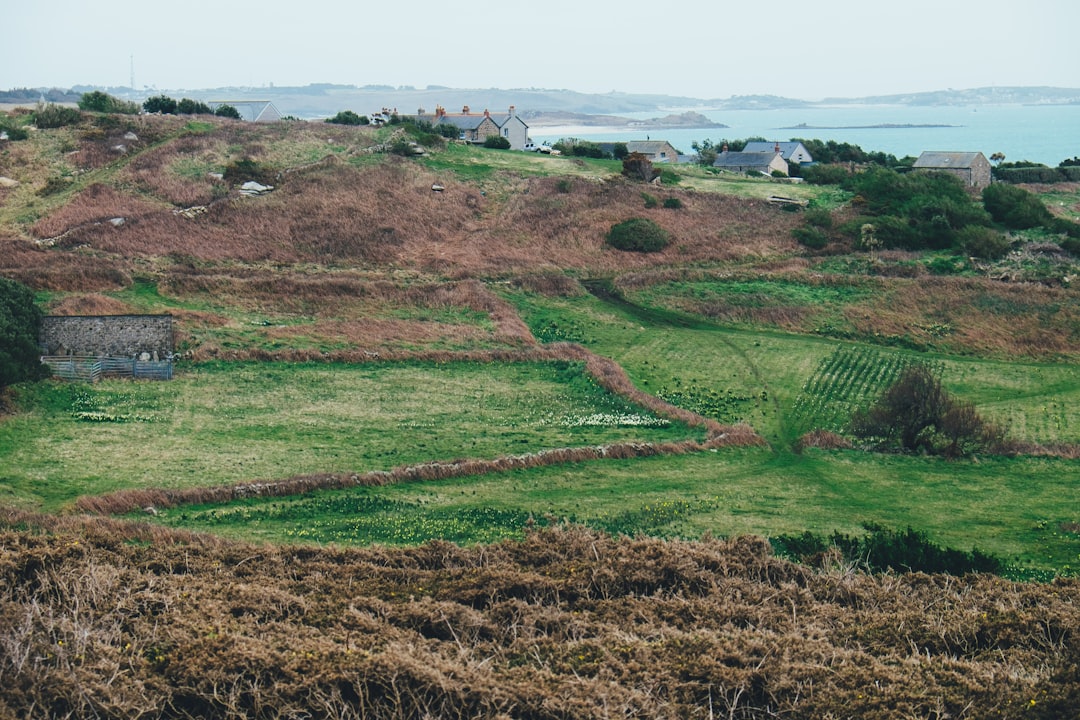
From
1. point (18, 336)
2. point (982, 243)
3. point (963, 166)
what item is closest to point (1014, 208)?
point (982, 243)

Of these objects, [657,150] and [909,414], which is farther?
[657,150]

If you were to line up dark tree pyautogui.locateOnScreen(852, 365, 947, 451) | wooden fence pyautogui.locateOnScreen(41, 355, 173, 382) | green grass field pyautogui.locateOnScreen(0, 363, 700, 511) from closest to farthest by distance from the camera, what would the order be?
1. green grass field pyautogui.locateOnScreen(0, 363, 700, 511)
2. dark tree pyautogui.locateOnScreen(852, 365, 947, 451)
3. wooden fence pyautogui.locateOnScreen(41, 355, 173, 382)

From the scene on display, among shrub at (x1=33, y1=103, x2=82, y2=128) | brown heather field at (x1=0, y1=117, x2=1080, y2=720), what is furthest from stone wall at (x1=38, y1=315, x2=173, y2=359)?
shrub at (x1=33, y1=103, x2=82, y2=128)

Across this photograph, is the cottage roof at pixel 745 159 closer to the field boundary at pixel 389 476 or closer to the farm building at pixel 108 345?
the field boundary at pixel 389 476

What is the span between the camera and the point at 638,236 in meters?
64.4

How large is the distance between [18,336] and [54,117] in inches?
1710

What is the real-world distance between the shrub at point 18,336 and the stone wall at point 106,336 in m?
0.58

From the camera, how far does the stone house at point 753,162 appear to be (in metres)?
93.9

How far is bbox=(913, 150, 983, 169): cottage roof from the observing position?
87438mm

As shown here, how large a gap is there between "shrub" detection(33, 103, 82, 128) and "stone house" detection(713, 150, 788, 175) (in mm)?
53082

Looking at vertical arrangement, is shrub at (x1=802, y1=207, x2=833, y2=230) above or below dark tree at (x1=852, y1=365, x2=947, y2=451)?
above

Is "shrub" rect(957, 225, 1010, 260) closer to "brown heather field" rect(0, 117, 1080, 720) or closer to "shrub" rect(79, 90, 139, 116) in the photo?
"brown heather field" rect(0, 117, 1080, 720)

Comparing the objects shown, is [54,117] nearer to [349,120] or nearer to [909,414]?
[349,120]

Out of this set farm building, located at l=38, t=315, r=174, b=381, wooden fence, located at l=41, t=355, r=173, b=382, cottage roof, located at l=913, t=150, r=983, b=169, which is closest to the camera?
wooden fence, located at l=41, t=355, r=173, b=382
